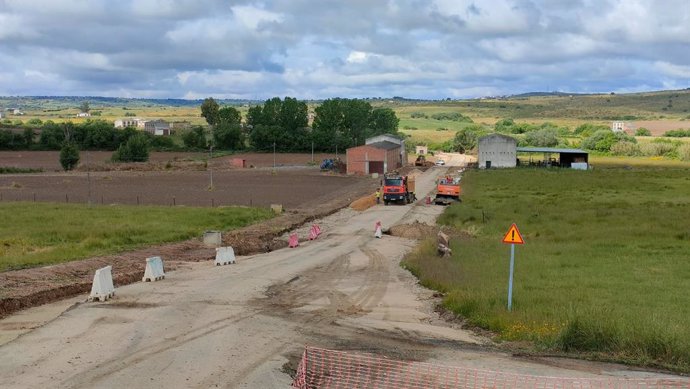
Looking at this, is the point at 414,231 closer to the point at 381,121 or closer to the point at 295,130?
the point at 295,130

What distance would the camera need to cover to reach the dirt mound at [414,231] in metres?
40.1

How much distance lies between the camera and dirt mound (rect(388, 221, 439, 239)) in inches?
1580

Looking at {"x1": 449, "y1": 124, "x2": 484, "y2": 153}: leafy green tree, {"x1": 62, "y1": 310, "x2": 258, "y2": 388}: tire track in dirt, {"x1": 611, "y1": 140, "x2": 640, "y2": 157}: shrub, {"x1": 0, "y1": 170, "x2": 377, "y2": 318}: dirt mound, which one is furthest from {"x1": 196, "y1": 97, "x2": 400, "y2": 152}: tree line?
{"x1": 62, "y1": 310, "x2": 258, "y2": 388}: tire track in dirt

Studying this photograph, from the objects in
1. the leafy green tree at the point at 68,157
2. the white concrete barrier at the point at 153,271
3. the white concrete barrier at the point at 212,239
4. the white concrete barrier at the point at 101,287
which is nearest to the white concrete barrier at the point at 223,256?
the white concrete barrier at the point at 153,271

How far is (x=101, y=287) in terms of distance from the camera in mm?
21000

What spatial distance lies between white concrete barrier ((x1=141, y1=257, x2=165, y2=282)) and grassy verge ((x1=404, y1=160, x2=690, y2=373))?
30.0 feet

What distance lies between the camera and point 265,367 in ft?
46.7

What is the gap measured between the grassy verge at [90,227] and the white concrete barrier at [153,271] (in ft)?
17.3

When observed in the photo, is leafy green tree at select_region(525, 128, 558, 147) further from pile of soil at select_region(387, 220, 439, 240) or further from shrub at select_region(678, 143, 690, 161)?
pile of soil at select_region(387, 220, 439, 240)

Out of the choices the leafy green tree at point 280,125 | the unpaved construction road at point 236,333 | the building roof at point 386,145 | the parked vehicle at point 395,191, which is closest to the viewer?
the unpaved construction road at point 236,333

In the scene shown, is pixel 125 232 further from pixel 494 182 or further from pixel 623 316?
pixel 494 182

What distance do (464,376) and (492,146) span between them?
108006 mm

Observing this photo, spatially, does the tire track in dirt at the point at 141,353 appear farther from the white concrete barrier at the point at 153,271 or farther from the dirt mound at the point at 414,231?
the dirt mound at the point at 414,231

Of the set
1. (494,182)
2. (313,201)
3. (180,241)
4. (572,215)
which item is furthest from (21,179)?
(572,215)
